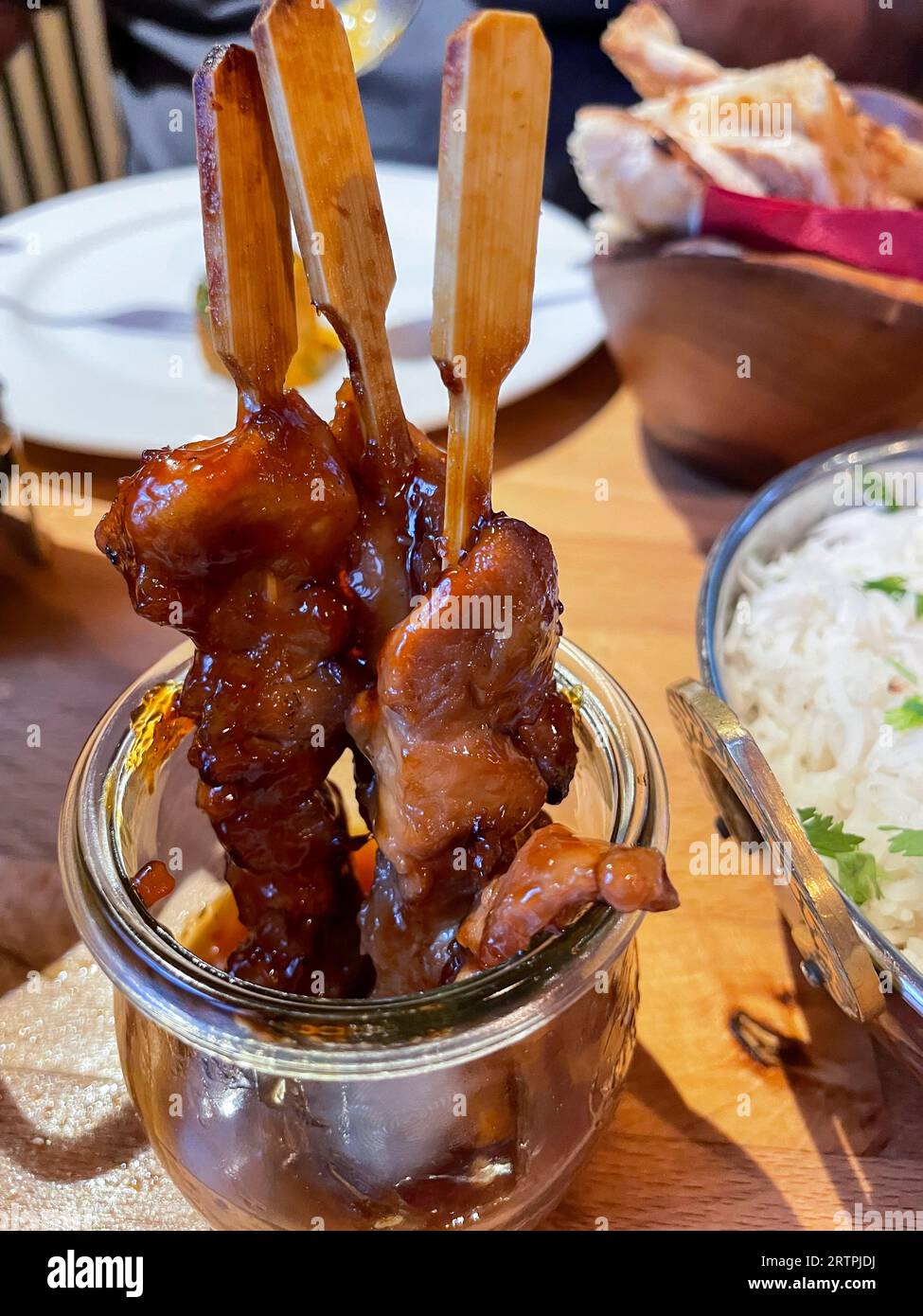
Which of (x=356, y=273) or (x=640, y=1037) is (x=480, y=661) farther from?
(x=640, y=1037)

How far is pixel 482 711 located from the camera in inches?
21.9

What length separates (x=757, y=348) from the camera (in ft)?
4.28

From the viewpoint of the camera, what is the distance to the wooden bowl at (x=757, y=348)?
1229mm

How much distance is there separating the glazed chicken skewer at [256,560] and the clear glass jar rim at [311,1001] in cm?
9

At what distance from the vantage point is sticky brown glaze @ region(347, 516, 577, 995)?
0.51 metres

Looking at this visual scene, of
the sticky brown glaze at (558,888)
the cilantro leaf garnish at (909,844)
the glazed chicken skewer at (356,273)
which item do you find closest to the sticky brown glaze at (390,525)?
the glazed chicken skewer at (356,273)

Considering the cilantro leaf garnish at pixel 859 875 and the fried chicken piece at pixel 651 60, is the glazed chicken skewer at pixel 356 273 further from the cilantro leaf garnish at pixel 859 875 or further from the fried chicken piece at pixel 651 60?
the fried chicken piece at pixel 651 60

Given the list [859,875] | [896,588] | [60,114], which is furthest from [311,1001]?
[60,114]

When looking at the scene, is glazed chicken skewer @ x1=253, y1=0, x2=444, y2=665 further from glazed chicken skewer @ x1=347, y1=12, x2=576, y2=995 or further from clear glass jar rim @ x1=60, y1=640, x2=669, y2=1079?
clear glass jar rim @ x1=60, y1=640, x2=669, y2=1079

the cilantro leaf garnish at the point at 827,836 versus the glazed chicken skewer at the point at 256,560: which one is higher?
the glazed chicken skewer at the point at 256,560

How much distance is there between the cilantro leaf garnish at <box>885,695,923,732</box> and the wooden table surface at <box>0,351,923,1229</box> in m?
0.20

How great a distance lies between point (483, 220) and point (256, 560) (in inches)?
8.3

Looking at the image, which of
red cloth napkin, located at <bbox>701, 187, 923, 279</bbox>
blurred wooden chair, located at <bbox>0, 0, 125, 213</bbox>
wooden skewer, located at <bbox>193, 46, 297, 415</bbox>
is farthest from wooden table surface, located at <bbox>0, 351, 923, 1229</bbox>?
blurred wooden chair, located at <bbox>0, 0, 125, 213</bbox>
